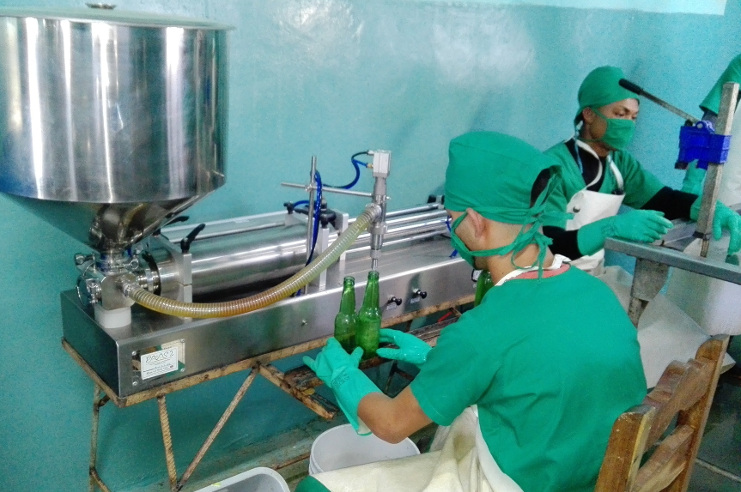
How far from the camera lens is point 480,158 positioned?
1.11m

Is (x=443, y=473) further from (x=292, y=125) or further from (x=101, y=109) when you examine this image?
(x=292, y=125)

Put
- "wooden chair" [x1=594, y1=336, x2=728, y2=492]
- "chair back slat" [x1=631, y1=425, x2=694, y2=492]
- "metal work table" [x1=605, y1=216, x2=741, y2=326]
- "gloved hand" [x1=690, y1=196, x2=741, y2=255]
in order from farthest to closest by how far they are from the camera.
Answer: "gloved hand" [x1=690, y1=196, x2=741, y2=255] → "metal work table" [x1=605, y1=216, x2=741, y2=326] → "chair back slat" [x1=631, y1=425, x2=694, y2=492] → "wooden chair" [x1=594, y1=336, x2=728, y2=492]

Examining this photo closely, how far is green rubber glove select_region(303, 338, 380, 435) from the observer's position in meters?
1.21

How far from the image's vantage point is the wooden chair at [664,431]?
2.71 feet

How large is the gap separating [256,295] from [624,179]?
1.62 metres

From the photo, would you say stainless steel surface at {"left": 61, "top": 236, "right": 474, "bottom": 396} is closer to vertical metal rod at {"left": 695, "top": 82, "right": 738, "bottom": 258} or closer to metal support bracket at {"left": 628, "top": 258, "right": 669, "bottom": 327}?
metal support bracket at {"left": 628, "top": 258, "right": 669, "bottom": 327}

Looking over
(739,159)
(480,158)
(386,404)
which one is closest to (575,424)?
(386,404)

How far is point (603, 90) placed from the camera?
7.00 ft

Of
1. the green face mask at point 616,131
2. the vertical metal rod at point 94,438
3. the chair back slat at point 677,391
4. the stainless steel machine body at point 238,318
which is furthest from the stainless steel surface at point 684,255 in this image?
the vertical metal rod at point 94,438

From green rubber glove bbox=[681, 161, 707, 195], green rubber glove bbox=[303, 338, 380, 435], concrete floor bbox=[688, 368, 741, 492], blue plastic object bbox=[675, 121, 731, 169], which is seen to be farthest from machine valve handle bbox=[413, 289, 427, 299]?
green rubber glove bbox=[681, 161, 707, 195]

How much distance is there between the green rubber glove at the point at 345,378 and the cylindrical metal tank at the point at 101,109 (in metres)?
0.44

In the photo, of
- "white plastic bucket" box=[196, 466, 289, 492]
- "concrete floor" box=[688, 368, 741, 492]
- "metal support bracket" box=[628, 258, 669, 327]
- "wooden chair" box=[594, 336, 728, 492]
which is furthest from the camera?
"concrete floor" box=[688, 368, 741, 492]

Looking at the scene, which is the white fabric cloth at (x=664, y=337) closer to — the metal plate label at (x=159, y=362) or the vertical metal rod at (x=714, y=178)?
the vertical metal rod at (x=714, y=178)

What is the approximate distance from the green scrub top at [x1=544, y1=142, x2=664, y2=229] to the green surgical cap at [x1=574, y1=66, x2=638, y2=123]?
183 millimetres
